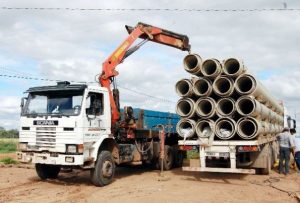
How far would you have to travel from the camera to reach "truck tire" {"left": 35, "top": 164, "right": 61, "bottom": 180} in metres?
12.2

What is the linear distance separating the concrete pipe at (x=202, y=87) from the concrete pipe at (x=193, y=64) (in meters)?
0.27

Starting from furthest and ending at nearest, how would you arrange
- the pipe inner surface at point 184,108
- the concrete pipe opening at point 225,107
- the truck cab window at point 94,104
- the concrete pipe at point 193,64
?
the pipe inner surface at point 184,108, the concrete pipe at point 193,64, the concrete pipe opening at point 225,107, the truck cab window at point 94,104

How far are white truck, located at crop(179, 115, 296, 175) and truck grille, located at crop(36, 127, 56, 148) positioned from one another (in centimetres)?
382

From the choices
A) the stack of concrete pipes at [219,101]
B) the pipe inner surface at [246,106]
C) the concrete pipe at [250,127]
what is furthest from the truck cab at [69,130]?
the pipe inner surface at [246,106]

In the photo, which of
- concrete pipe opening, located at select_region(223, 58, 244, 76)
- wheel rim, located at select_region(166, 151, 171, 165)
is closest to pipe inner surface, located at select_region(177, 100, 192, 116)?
concrete pipe opening, located at select_region(223, 58, 244, 76)

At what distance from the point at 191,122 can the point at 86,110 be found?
3.23m

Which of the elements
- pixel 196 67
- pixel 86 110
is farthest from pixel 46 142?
pixel 196 67

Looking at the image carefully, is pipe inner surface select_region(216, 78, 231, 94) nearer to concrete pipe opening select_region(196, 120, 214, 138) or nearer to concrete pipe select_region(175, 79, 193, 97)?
concrete pipe select_region(175, 79, 193, 97)

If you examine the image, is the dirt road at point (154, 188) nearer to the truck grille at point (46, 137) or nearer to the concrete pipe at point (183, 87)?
the truck grille at point (46, 137)

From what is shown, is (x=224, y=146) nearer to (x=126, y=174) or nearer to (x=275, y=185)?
(x=275, y=185)

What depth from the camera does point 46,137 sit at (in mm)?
10734

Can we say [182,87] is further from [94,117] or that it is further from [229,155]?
[94,117]

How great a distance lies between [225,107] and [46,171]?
5.96m

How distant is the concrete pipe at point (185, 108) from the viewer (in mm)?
11742
